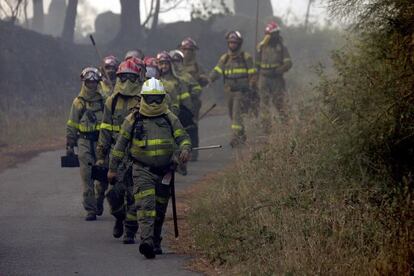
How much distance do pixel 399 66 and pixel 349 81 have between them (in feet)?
7.00

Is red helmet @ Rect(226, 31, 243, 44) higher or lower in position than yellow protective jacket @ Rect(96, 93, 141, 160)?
higher

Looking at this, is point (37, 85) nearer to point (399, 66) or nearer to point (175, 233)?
point (175, 233)

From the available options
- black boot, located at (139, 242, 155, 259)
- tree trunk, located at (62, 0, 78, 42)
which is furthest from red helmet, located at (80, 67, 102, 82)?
tree trunk, located at (62, 0, 78, 42)

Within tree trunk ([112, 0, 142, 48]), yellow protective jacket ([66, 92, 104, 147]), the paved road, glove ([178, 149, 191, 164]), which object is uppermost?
tree trunk ([112, 0, 142, 48])

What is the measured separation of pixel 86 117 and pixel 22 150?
8.07m

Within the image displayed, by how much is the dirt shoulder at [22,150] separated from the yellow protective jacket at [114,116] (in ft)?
21.9

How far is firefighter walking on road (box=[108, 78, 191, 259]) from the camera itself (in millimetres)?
11445

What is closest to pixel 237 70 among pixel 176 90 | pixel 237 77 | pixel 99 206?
pixel 237 77

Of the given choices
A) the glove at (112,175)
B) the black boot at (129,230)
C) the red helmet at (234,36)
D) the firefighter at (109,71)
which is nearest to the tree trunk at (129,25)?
the red helmet at (234,36)

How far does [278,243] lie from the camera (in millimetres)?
10203

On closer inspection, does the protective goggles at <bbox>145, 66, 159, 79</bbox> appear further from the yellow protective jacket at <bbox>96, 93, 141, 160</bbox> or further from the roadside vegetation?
the roadside vegetation

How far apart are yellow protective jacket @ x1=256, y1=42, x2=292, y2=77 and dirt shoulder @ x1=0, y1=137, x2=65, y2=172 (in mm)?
4663

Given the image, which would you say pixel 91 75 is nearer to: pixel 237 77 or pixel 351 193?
pixel 351 193

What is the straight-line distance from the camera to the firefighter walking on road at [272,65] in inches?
842
